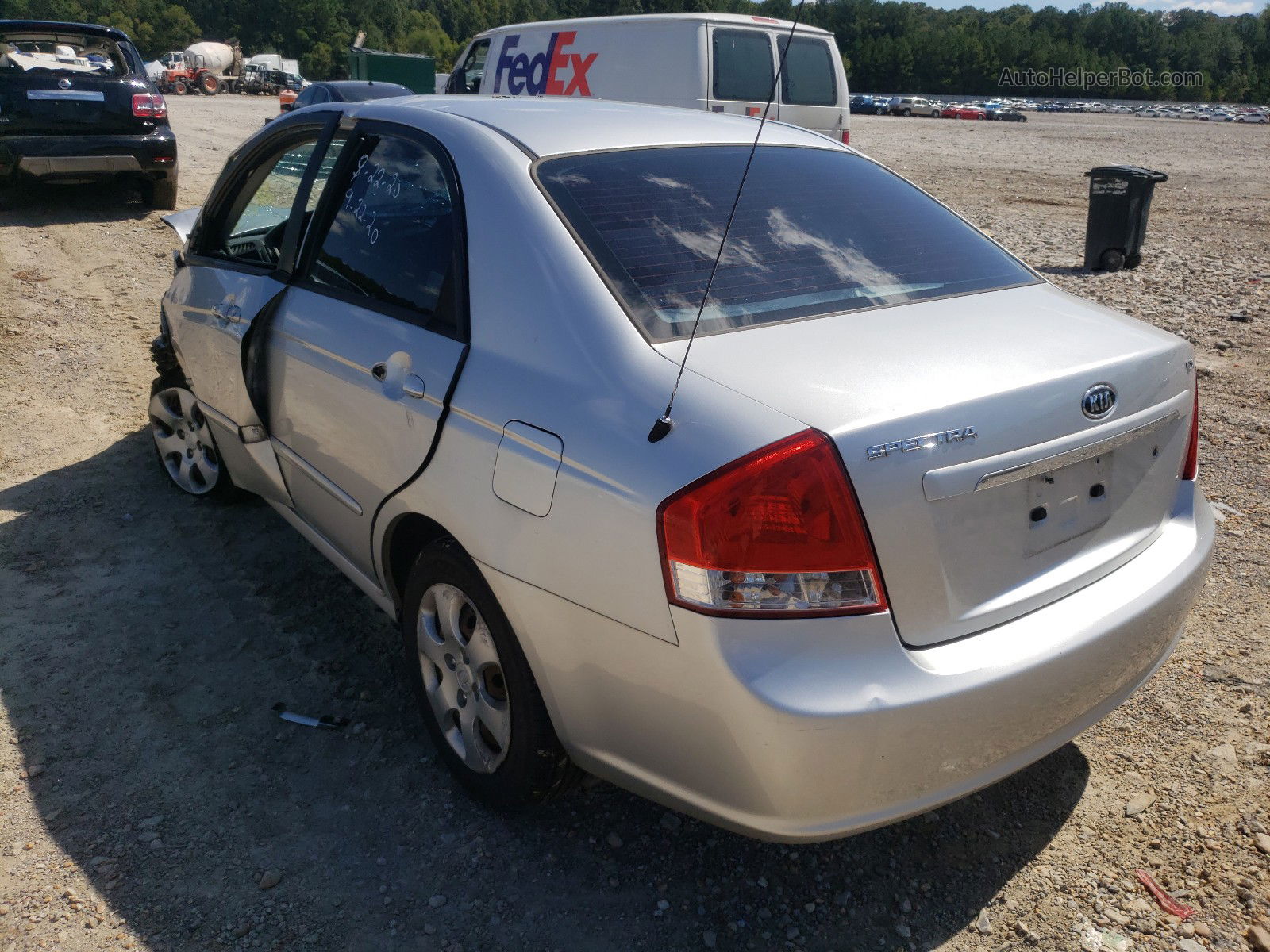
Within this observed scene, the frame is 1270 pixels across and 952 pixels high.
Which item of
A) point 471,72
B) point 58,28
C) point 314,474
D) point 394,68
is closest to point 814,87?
point 471,72

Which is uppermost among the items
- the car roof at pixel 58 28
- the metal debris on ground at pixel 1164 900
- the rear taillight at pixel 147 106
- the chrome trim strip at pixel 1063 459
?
the car roof at pixel 58 28

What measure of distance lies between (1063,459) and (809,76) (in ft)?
40.7

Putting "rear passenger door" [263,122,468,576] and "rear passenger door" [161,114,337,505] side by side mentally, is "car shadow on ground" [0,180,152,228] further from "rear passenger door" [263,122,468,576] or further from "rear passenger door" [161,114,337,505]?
"rear passenger door" [263,122,468,576]

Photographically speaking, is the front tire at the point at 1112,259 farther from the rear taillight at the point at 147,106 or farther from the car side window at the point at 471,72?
the rear taillight at the point at 147,106

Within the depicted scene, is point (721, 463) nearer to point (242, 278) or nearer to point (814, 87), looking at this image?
point (242, 278)

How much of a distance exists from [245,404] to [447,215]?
129 cm

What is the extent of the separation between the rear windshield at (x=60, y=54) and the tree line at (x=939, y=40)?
87.8 metres

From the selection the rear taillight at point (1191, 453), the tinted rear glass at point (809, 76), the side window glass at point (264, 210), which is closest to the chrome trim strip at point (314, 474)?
the side window glass at point (264, 210)

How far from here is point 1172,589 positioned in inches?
94.2

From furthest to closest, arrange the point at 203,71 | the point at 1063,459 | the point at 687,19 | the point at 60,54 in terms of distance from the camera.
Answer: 1. the point at 203,71
2. the point at 687,19
3. the point at 60,54
4. the point at 1063,459

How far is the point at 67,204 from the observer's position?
39.3 feet

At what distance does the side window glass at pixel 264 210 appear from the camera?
143 inches

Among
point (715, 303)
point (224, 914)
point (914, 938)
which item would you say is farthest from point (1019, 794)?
point (224, 914)

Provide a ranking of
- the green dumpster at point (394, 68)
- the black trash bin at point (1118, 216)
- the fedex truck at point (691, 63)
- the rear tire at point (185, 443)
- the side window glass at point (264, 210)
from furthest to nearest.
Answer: the green dumpster at point (394, 68)
the fedex truck at point (691, 63)
the black trash bin at point (1118, 216)
the rear tire at point (185, 443)
the side window glass at point (264, 210)
